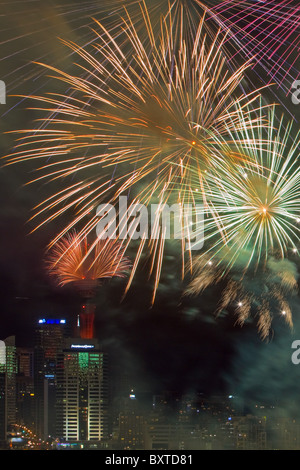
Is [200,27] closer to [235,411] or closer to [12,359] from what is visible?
[235,411]

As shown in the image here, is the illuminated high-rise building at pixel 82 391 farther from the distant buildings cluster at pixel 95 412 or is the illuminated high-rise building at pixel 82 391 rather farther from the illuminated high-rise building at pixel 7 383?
the illuminated high-rise building at pixel 7 383

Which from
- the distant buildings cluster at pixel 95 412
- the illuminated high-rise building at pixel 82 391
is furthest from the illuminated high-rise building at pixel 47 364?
the illuminated high-rise building at pixel 82 391

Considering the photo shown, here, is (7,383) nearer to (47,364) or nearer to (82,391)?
(47,364)

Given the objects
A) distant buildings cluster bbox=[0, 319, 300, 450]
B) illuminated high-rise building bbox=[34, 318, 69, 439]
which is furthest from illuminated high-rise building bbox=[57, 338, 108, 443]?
illuminated high-rise building bbox=[34, 318, 69, 439]

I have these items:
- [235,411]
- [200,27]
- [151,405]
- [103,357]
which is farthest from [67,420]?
[200,27]

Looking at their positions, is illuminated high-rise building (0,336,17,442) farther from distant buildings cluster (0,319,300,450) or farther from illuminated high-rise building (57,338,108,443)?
illuminated high-rise building (57,338,108,443)
